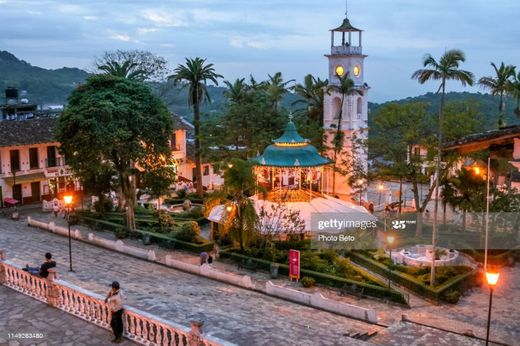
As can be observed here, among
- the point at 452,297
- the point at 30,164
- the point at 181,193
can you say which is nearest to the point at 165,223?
the point at 181,193

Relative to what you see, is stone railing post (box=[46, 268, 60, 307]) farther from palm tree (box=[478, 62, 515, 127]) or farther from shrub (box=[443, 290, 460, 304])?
palm tree (box=[478, 62, 515, 127])

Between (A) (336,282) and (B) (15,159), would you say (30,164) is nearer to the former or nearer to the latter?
(B) (15,159)

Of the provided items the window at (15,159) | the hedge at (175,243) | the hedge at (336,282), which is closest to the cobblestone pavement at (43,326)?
the hedge at (336,282)

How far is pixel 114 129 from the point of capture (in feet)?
103

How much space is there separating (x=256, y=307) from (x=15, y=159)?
29082 millimetres

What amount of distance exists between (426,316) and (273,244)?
9.28m

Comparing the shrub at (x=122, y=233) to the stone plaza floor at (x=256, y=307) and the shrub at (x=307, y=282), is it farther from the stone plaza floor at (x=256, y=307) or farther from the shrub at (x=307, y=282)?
the shrub at (x=307, y=282)

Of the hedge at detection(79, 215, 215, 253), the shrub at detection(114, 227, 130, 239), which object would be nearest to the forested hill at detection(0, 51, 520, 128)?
the shrub at detection(114, 227, 130, 239)

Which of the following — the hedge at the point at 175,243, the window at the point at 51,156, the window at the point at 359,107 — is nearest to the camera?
the hedge at the point at 175,243

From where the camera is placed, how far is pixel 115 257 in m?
28.1

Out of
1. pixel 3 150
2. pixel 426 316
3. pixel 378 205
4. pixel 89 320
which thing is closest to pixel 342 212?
pixel 426 316

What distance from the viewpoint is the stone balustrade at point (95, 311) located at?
12.9 m

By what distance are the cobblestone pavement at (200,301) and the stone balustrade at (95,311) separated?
9.78 feet

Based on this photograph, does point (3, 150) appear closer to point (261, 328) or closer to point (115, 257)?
point (115, 257)
